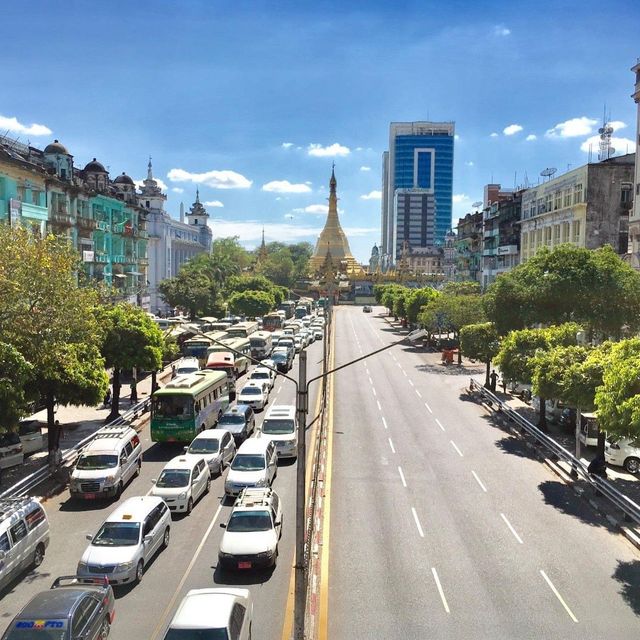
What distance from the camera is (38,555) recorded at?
17.6 m

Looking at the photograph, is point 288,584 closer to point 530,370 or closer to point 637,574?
point 637,574

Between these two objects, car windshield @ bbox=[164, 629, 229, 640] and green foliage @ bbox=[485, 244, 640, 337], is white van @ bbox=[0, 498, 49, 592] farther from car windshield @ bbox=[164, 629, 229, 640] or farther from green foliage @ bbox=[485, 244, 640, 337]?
green foliage @ bbox=[485, 244, 640, 337]

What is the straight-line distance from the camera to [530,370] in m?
32.4

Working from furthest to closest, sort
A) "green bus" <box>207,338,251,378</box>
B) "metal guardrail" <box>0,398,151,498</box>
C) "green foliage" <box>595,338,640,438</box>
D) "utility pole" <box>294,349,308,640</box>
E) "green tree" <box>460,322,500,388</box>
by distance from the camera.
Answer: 1. "green bus" <box>207,338,251,378</box>
2. "green tree" <box>460,322,500,388</box>
3. "metal guardrail" <box>0,398,151,498</box>
4. "green foliage" <box>595,338,640,438</box>
5. "utility pole" <box>294,349,308,640</box>

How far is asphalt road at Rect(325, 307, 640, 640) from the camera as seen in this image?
14.8m

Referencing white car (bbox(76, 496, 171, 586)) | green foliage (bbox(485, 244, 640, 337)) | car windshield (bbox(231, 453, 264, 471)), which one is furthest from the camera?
green foliage (bbox(485, 244, 640, 337))

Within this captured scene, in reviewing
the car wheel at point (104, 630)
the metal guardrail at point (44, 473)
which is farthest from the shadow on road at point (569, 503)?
the metal guardrail at point (44, 473)

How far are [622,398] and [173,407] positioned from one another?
18.1 m

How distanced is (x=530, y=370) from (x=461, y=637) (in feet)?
66.0

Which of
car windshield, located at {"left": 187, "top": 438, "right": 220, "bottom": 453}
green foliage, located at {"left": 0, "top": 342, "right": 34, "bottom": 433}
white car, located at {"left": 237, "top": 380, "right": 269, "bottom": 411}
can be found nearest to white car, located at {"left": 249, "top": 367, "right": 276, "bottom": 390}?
white car, located at {"left": 237, "top": 380, "right": 269, "bottom": 411}

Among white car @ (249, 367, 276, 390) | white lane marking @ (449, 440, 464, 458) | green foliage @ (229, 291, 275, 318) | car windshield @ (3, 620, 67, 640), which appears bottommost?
white lane marking @ (449, 440, 464, 458)

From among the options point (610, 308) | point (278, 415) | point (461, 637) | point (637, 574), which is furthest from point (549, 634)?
point (610, 308)

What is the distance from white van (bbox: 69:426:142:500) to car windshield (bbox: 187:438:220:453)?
2.10 meters

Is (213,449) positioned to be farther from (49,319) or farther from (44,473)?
(49,319)
